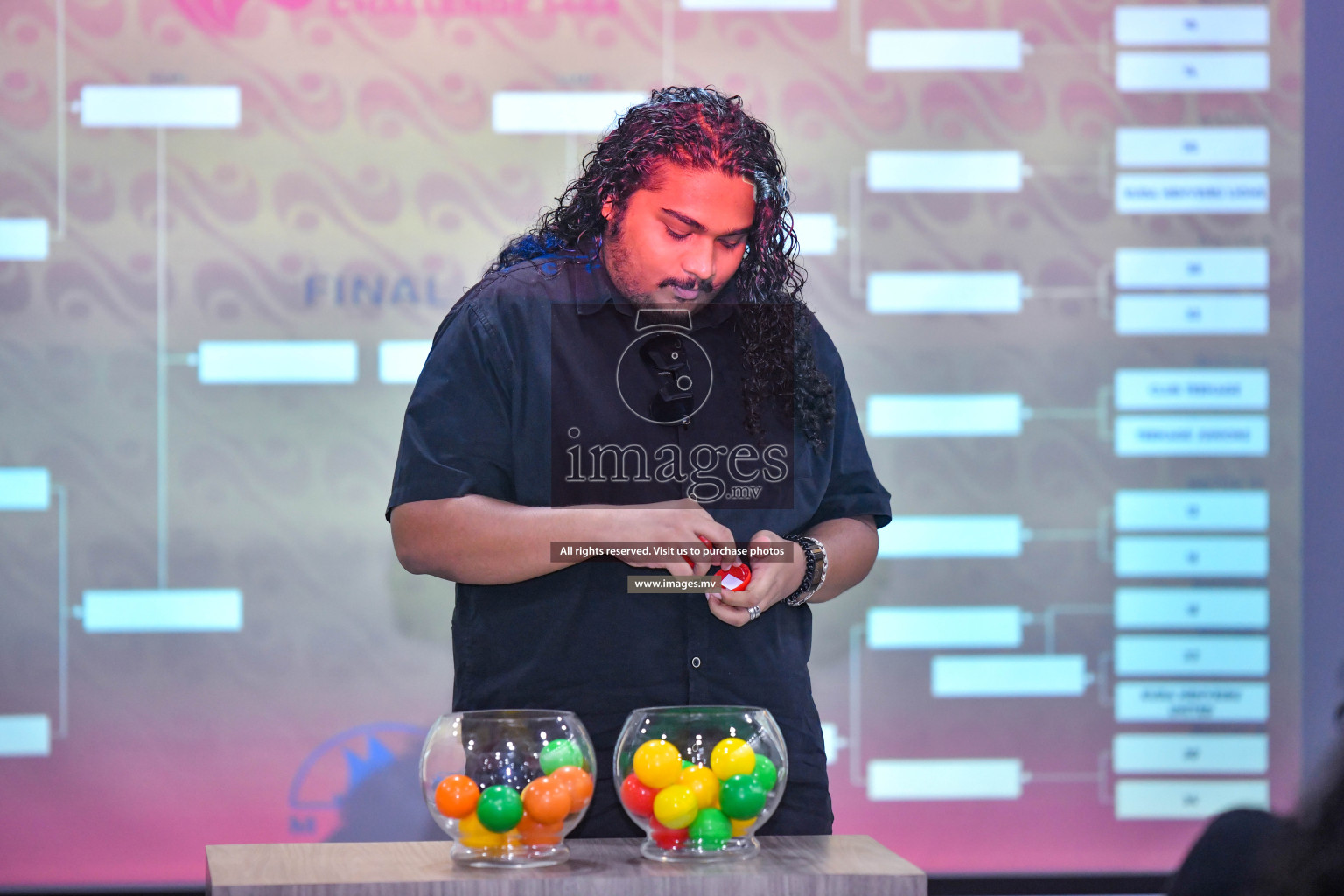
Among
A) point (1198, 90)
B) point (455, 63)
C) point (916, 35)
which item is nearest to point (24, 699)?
point (455, 63)

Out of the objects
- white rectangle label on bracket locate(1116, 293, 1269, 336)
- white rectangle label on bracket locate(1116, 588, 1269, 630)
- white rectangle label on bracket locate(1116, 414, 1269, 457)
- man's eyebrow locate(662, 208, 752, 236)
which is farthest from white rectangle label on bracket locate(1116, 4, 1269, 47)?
man's eyebrow locate(662, 208, 752, 236)

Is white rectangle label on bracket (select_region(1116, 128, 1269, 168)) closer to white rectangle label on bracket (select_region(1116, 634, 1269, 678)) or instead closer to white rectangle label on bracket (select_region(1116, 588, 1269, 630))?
white rectangle label on bracket (select_region(1116, 588, 1269, 630))

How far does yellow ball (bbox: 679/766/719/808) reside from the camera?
3.80 feet

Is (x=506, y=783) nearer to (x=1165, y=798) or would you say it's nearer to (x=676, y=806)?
(x=676, y=806)

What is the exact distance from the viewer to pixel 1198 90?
10.5 ft

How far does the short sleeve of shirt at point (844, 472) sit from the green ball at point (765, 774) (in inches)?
22.4

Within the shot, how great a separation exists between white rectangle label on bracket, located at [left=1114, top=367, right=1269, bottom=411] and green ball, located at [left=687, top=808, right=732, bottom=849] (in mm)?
2338

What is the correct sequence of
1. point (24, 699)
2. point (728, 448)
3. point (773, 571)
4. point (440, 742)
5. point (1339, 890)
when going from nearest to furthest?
point (1339, 890) < point (440, 742) < point (773, 571) < point (728, 448) < point (24, 699)

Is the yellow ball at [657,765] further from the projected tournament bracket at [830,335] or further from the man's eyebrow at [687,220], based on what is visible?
the projected tournament bracket at [830,335]

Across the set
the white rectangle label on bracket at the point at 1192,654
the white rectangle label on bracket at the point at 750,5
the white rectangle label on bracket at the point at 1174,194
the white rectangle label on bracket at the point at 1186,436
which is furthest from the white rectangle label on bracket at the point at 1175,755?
the white rectangle label on bracket at the point at 750,5

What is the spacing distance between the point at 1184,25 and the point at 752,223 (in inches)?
80.8

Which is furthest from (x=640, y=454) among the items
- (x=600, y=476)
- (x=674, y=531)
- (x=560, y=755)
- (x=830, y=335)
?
(x=830, y=335)

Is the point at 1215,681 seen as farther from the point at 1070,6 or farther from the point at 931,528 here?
the point at 1070,6

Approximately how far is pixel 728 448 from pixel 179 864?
211 centimetres
